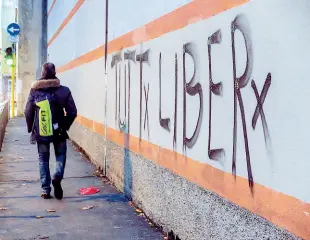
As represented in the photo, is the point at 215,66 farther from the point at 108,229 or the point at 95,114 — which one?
the point at 95,114

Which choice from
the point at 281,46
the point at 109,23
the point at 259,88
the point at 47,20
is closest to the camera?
the point at 281,46

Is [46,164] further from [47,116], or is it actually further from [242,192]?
[242,192]

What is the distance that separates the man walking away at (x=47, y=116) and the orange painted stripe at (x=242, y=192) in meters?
1.59

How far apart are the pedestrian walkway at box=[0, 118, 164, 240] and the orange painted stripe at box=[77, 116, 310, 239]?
759mm

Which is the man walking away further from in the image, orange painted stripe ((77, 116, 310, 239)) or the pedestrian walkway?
orange painted stripe ((77, 116, 310, 239))

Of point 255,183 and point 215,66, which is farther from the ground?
point 215,66

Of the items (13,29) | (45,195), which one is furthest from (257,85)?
(13,29)

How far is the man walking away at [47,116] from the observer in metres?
6.83

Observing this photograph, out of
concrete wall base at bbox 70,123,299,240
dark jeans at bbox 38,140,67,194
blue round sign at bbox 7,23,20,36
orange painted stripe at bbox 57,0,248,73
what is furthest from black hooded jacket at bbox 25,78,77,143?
blue round sign at bbox 7,23,20,36

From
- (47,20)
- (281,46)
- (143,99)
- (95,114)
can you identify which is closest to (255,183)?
(281,46)

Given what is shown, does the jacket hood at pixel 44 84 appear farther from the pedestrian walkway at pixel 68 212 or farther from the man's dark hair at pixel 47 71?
the pedestrian walkway at pixel 68 212

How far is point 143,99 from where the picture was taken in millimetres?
6102

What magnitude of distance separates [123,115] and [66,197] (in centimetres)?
130

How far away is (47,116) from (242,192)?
378 centimetres
